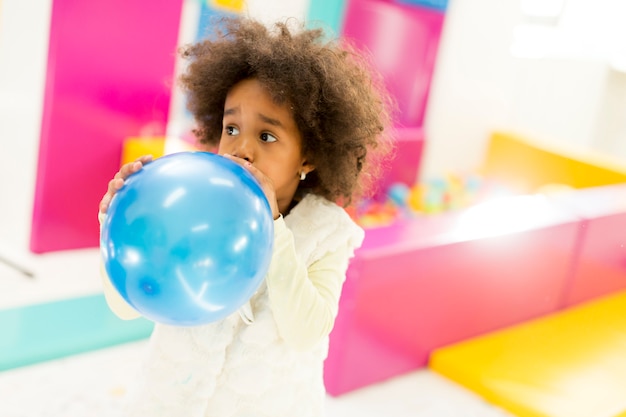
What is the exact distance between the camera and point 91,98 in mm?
2738

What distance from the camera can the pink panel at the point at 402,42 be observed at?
384cm

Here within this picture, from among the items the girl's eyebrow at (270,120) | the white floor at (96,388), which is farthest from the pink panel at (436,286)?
the girl's eyebrow at (270,120)

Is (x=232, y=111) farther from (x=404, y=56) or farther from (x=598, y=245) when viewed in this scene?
(x=404, y=56)

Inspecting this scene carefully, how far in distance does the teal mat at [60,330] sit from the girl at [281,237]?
0.89 meters

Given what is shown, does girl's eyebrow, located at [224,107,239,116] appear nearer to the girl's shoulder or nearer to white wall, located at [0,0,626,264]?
the girl's shoulder

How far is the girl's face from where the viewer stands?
44.5 inches

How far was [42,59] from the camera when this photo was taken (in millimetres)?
2605

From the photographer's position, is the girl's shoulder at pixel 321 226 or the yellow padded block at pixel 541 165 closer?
the girl's shoulder at pixel 321 226

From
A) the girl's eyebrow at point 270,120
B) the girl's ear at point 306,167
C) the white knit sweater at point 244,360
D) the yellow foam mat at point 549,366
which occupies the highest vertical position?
the girl's eyebrow at point 270,120

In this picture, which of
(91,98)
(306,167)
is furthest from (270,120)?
(91,98)

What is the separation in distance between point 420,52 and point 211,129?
2947 millimetres

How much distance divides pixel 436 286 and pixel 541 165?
2020mm

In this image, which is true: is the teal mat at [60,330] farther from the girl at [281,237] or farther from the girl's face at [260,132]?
the girl's face at [260,132]

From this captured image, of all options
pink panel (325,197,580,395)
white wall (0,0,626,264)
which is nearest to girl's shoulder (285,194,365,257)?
pink panel (325,197,580,395)
